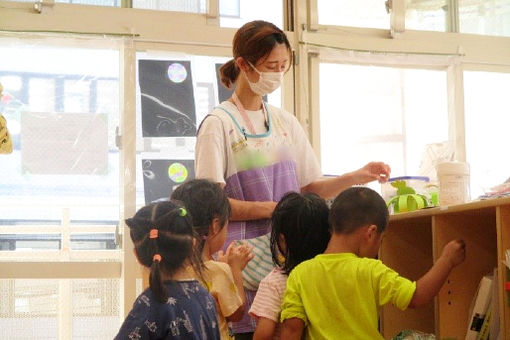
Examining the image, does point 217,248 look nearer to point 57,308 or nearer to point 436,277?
point 436,277

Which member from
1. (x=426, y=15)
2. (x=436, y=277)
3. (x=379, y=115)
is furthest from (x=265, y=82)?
(x=426, y=15)

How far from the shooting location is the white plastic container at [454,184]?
234 cm

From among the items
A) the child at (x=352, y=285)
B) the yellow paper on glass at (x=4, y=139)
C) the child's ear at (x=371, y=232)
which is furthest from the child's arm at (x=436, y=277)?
the yellow paper on glass at (x=4, y=139)

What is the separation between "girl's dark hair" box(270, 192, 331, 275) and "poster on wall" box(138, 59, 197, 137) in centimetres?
163

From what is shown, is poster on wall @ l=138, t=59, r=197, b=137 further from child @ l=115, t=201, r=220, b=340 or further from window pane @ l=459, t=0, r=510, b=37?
child @ l=115, t=201, r=220, b=340

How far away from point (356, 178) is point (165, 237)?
86 cm

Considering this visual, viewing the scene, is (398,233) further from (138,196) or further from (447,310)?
(138,196)

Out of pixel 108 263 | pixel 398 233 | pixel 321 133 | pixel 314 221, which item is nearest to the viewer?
pixel 314 221

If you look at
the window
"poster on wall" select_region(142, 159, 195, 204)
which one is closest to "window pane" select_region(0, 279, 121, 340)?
the window

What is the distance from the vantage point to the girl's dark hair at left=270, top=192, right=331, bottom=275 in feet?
6.85

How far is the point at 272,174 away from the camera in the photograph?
94.3 inches

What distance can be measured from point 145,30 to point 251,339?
1.91 metres

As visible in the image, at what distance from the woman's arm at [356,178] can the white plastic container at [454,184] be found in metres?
0.22

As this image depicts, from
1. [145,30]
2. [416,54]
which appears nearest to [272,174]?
[145,30]
